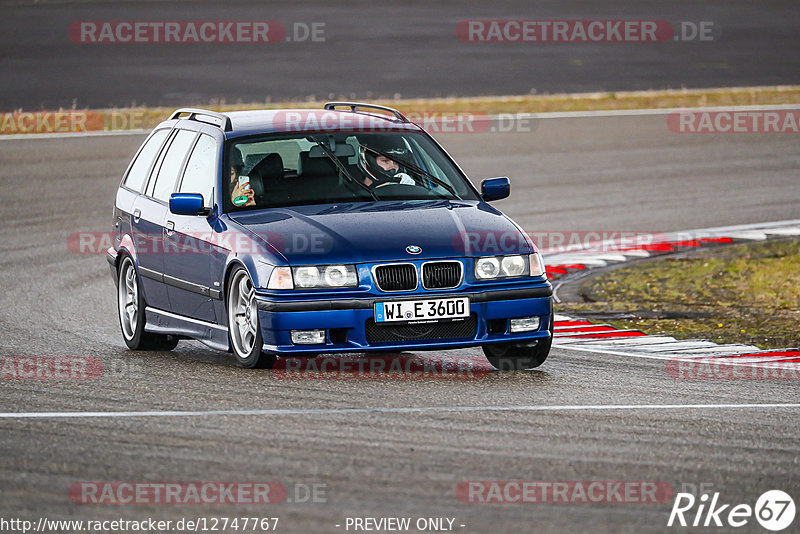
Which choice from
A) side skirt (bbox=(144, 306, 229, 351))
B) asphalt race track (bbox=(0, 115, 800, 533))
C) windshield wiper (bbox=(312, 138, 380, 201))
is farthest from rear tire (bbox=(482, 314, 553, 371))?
side skirt (bbox=(144, 306, 229, 351))

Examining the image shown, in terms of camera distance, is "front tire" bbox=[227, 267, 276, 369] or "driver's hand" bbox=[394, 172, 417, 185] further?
"driver's hand" bbox=[394, 172, 417, 185]

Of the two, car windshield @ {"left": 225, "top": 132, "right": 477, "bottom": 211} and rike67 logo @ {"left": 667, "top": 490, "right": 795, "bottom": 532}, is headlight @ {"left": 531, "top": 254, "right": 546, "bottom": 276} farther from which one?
A: rike67 logo @ {"left": 667, "top": 490, "right": 795, "bottom": 532}

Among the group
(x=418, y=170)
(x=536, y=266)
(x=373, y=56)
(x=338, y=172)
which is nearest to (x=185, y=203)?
(x=338, y=172)

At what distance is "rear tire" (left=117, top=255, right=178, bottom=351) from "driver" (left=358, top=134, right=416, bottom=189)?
1.89m

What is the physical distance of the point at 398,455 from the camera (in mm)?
6973

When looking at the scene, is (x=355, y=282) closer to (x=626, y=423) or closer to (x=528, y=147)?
(x=626, y=423)

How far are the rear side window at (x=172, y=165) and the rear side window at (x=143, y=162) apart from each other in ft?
0.83

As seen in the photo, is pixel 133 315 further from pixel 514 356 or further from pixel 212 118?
pixel 514 356

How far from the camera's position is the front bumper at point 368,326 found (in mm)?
8961

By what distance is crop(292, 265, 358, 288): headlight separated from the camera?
899 cm

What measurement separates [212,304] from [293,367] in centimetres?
68

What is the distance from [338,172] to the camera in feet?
33.4

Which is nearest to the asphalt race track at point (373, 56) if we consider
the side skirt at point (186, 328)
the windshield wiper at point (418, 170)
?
the side skirt at point (186, 328)

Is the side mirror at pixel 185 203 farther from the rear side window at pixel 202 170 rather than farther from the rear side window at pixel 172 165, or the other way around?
the rear side window at pixel 172 165
